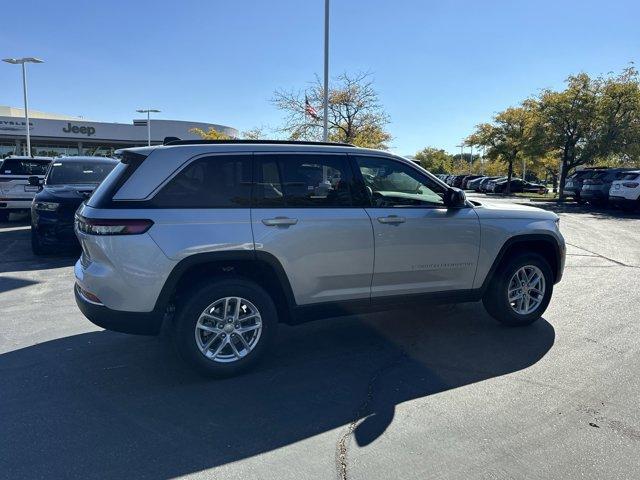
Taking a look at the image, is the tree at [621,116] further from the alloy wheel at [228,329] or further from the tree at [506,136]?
the alloy wheel at [228,329]

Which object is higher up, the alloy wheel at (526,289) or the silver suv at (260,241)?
the silver suv at (260,241)

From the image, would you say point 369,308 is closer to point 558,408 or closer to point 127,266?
point 558,408

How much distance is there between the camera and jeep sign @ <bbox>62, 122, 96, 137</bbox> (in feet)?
167

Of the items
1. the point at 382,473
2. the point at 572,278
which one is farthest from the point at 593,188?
the point at 382,473

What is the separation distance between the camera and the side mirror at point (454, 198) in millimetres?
4660

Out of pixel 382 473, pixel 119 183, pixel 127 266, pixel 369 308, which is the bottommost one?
pixel 382 473

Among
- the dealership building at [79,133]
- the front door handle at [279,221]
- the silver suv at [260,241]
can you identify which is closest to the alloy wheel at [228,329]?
the silver suv at [260,241]

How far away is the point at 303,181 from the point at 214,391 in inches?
74.5

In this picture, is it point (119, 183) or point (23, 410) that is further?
point (119, 183)

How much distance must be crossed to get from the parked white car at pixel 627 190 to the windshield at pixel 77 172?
60.6 feet

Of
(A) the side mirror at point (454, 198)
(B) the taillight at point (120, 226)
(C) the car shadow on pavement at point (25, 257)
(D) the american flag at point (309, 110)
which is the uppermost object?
(D) the american flag at point (309, 110)

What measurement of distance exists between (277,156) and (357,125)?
2104 centimetres

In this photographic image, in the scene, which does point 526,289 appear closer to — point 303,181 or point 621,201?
point 303,181

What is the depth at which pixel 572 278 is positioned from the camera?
7684mm
